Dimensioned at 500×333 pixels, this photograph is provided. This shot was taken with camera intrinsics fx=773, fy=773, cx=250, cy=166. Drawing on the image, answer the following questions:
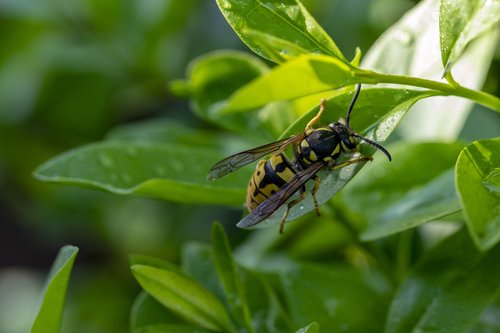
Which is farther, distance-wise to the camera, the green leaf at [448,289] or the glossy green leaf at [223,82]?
the glossy green leaf at [223,82]

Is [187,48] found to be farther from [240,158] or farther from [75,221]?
[240,158]

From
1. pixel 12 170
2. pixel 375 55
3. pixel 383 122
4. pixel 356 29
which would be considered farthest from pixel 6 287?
pixel 383 122

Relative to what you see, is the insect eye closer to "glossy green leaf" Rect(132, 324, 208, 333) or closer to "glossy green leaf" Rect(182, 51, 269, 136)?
"glossy green leaf" Rect(182, 51, 269, 136)

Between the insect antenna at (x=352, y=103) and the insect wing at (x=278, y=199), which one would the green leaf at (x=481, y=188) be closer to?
the insect antenna at (x=352, y=103)

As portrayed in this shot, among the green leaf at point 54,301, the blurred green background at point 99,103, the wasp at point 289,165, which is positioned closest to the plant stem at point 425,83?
the wasp at point 289,165

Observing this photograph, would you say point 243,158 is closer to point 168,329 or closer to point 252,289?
point 252,289

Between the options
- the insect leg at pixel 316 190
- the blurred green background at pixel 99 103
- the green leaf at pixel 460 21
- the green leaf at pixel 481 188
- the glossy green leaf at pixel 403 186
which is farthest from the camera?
the blurred green background at pixel 99 103
